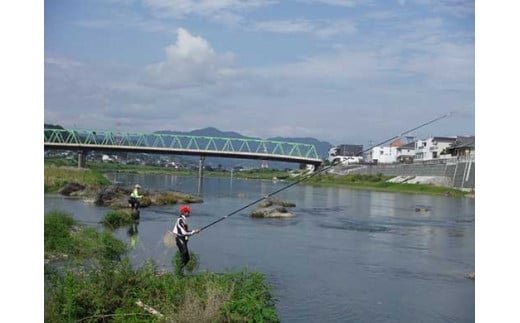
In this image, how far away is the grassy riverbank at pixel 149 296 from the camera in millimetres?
3293

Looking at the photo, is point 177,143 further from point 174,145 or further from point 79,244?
point 79,244

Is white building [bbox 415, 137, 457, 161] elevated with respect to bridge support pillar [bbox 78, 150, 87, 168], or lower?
elevated

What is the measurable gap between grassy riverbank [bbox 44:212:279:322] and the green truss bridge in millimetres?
16816

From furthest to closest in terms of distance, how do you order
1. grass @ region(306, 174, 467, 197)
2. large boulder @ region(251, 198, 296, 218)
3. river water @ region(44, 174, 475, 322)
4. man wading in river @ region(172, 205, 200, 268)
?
grass @ region(306, 174, 467, 197)
large boulder @ region(251, 198, 296, 218)
river water @ region(44, 174, 475, 322)
man wading in river @ region(172, 205, 200, 268)

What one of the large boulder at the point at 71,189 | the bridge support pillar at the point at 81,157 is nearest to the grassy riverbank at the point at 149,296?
the large boulder at the point at 71,189

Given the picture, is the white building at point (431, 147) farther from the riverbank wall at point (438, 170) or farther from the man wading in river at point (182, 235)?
the man wading in river at point (182, 235)

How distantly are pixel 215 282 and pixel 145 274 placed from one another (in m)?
0.45

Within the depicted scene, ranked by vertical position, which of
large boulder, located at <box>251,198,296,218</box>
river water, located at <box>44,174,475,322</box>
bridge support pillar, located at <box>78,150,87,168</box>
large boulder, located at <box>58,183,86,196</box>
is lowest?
river water, located at <box>44,174,475,322</box>

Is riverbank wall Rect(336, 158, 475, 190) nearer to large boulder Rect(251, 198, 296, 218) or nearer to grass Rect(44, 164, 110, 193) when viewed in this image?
large boulder Rect(251, 198, 296, 218)

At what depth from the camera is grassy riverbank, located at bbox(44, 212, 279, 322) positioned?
329 centimetres

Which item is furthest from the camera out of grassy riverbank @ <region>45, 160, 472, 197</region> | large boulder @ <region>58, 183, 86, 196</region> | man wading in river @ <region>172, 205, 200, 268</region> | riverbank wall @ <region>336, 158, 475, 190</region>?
riverbank wall @ <region>336, 158, 475, 190</region>

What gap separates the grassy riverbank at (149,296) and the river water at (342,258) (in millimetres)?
969

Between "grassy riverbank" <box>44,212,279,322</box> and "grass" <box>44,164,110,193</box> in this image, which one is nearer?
"grassy riverbank" <box>44,212,279,322</box>

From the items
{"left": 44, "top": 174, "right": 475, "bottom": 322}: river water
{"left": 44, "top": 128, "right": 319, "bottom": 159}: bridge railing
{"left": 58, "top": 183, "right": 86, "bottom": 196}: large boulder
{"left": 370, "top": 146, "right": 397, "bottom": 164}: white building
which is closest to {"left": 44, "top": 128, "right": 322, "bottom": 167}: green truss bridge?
{"left": 44, "top": 128, "right": 319, "bottom": 159}: bridge railing
